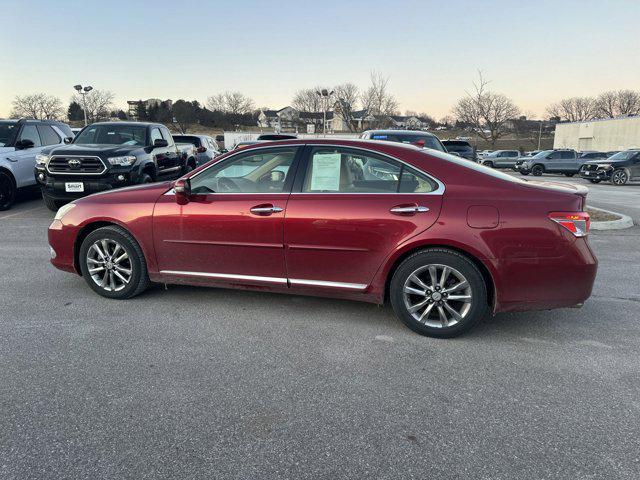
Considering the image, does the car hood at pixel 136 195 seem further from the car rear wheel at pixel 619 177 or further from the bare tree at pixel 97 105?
the bare tree at pixel 97 105

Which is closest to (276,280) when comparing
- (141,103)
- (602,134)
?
(602,134)

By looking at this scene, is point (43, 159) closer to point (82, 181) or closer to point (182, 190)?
point (82, 181)

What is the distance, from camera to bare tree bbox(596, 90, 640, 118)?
3474 inches

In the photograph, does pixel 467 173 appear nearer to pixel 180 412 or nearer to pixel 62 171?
pixel 180 412

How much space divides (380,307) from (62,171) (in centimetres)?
705

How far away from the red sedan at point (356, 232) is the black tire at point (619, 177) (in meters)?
21.1

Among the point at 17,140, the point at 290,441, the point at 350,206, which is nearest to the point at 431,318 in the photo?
the point at 350,206

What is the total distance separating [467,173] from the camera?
365 cm

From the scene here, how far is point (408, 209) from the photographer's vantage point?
3.59m

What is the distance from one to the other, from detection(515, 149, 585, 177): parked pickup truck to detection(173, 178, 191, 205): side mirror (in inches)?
1211

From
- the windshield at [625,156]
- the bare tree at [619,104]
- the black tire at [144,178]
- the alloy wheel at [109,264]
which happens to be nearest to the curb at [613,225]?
the alloy wheel at [109,264]

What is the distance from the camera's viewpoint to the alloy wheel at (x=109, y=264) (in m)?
4.45

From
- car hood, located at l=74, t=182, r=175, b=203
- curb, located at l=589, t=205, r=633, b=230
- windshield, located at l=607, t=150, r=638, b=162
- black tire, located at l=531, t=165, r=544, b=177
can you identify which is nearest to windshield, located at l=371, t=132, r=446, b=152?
curb, located at l=589, t=205, r=633, b=230

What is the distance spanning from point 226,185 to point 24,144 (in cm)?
818
